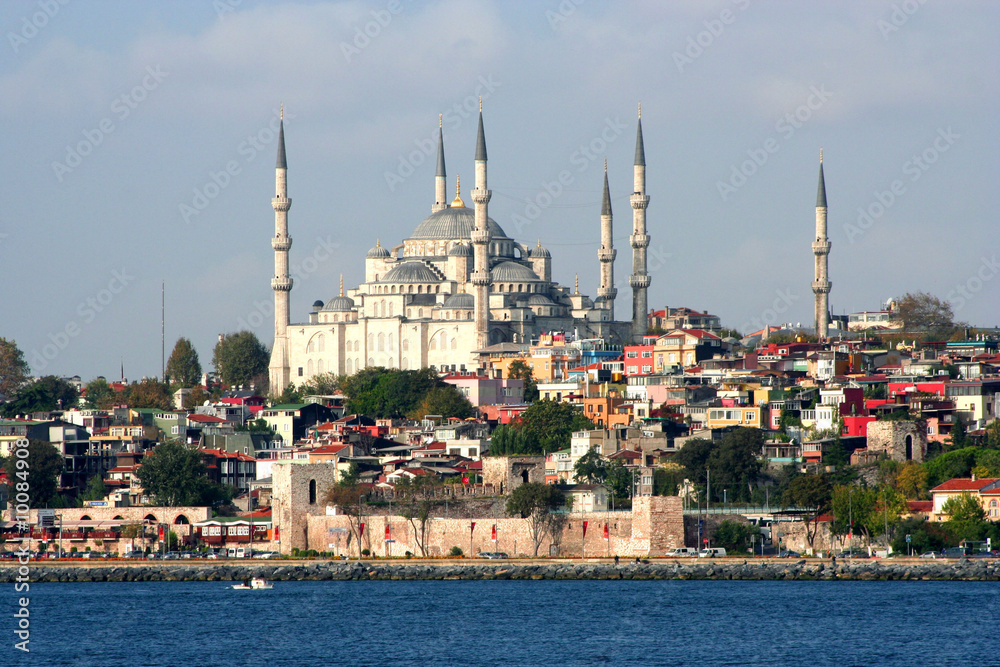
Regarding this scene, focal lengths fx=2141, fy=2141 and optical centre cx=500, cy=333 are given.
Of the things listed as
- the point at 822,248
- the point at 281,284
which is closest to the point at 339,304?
the point at 281,284

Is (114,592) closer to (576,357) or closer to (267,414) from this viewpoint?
(267,414)

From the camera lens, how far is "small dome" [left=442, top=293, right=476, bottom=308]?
64.5 metres

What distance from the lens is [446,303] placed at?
6506cm

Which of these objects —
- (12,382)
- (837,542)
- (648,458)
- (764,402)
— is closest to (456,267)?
(12,382)

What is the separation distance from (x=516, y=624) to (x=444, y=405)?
24.0 m

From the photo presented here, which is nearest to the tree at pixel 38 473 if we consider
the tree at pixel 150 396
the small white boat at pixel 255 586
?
the small white boat at pixel 255 586

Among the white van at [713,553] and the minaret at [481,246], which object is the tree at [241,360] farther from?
the white van at [713,553]

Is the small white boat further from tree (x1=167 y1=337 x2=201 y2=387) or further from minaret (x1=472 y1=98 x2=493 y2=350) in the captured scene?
tree (x1=167 y1=337 x2=201 y2=387)

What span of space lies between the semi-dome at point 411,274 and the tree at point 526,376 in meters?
7.70

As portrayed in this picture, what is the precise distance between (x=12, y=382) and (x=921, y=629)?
135ft

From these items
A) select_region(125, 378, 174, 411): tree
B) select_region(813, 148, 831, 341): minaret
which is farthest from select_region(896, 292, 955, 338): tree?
select_region(125, 378, 174, 411): tree

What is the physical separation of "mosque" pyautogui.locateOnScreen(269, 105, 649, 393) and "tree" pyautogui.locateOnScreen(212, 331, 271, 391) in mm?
3203

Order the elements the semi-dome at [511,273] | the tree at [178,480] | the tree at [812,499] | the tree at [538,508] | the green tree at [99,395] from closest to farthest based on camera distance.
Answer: the tree at [812,499] < the tree at [538,508] < the tree at [178,480] < the green tree at [99,395] < the semi-dome at [511,273]

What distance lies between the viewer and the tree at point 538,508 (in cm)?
3706
